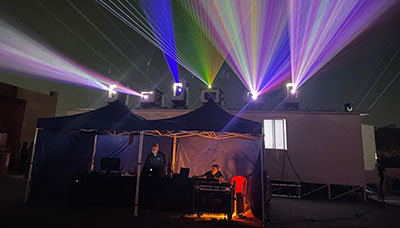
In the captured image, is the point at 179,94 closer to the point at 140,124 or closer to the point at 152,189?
the point at 140,124

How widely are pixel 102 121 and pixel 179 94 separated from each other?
6999 millimetres

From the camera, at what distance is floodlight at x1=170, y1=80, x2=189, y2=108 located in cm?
1329

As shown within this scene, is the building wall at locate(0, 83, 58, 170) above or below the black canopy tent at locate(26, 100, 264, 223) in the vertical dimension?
above

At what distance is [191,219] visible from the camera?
235 inches

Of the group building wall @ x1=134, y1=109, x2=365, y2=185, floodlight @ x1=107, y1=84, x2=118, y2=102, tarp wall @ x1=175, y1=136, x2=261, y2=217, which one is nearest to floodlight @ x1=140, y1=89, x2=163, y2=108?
floodlight @ x1=107, y1=84, x2=118, y2=102

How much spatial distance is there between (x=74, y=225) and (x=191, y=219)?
277cm

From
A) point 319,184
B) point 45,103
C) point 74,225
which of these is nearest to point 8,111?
point 45,103

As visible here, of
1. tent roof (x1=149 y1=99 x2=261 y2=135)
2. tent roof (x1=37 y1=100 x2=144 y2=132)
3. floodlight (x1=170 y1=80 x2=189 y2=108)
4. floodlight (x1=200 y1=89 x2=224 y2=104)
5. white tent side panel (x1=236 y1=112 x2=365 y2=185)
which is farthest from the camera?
floodlight (x1=170 y1=80 x2=189 y2=108)

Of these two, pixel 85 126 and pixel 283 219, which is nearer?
pixel 283 219

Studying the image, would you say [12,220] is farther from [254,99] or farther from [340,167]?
[340,167]

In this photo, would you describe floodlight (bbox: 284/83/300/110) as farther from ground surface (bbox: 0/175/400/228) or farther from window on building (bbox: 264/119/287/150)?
ground surface (bbox: 0/175/400/228)

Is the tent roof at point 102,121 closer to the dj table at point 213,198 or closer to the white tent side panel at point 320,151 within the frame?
the dj table at point 213,198

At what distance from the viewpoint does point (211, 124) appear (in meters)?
6.29

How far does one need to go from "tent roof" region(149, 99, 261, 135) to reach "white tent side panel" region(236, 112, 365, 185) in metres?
4.93
